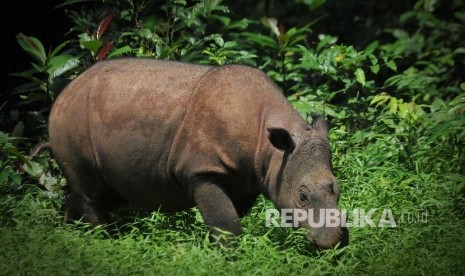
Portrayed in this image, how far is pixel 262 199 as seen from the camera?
8.67 m

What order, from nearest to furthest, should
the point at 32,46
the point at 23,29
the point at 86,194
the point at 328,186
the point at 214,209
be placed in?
the point at 328,186, the point at 214,209, the point at 86,194, the point at 32,46, the point at 23,29

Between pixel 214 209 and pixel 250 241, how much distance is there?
0.37 m

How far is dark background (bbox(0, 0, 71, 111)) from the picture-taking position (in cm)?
1012

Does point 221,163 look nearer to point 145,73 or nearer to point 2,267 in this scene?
point 145,73

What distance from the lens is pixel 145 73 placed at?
780 cm

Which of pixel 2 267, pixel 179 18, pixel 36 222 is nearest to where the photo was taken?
pixel 2 267

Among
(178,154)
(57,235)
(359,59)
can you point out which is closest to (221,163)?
(178,154)

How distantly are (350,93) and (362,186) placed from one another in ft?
5.83

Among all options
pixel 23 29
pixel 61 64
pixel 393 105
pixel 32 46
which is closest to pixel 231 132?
pixel 61 64

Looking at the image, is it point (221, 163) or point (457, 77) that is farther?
point (457, 77)

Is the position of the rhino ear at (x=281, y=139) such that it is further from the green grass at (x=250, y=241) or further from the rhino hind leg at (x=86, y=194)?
the rhino hind leg at (x=86, y=194)

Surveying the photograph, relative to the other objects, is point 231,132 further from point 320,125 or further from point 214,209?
point 320,125

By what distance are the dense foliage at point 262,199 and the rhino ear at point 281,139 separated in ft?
2.10

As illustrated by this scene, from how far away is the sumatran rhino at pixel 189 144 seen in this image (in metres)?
7.32
